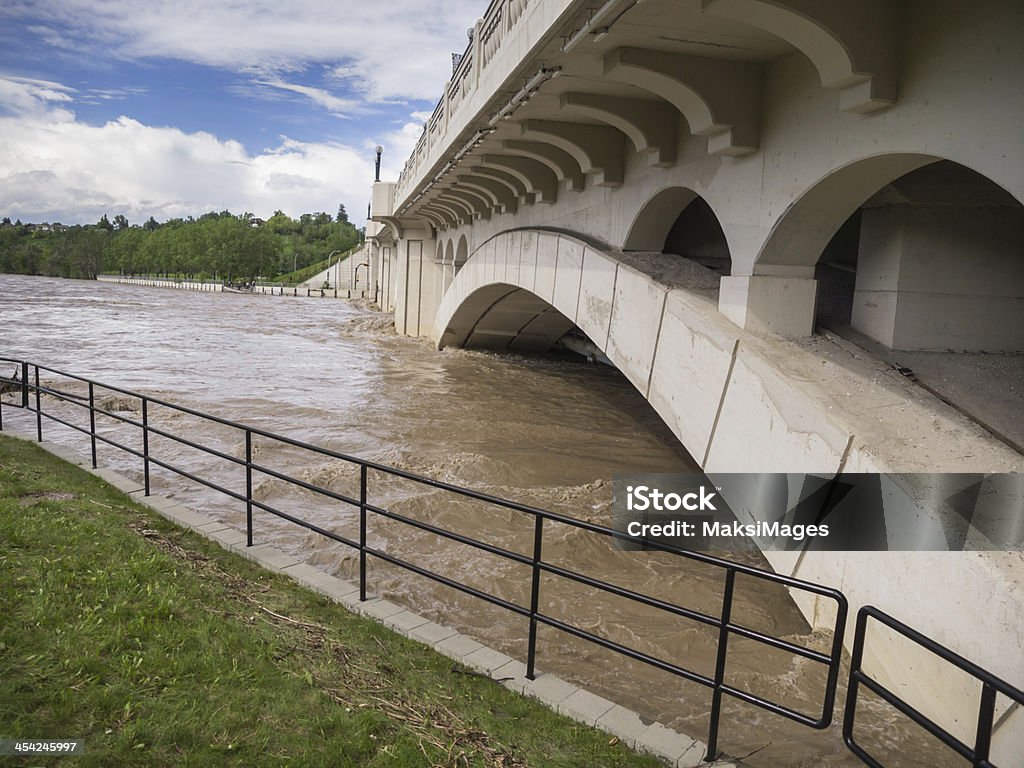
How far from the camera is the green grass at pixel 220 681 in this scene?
10.2 feet

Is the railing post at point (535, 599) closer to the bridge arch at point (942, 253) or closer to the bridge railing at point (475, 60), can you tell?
the bridge arch at point (942, 253)

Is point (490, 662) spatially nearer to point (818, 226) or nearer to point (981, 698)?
point (981, 698)

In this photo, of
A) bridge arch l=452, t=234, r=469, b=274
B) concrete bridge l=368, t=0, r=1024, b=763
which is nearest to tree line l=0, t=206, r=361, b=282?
bridge arch l=452, t=234, r=469, b=274

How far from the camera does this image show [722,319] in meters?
7.00

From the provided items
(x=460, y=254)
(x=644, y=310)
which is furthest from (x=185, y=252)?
(x=644, y=310)

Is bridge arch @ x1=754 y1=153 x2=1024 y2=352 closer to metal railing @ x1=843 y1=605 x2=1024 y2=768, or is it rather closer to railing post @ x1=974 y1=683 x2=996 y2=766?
metal railing @ x1=843 y1=605 x2=1024 y2=768

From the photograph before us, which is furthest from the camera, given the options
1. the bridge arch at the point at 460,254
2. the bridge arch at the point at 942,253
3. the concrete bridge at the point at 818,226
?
the bridge arch at the point at 460,254

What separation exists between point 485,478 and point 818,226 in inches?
214

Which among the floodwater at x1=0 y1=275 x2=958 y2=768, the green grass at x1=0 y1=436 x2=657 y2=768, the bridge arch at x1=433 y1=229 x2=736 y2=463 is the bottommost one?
the floodwater at x1=0 y1=275 x2=958 y2=768

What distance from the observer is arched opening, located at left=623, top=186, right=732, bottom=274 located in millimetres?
9523
